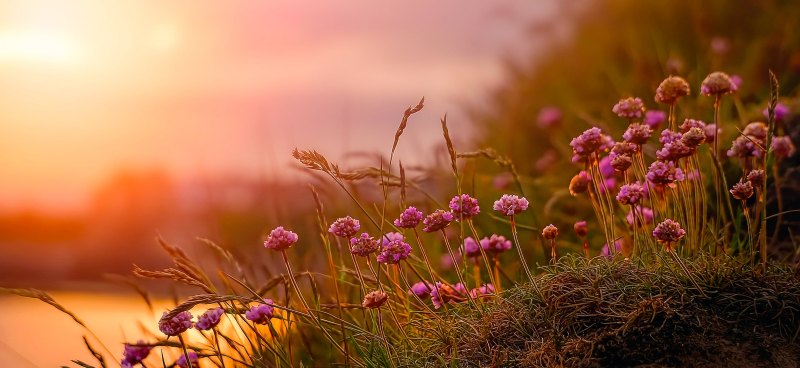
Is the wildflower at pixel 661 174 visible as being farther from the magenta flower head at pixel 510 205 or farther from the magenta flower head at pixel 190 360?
the magenta flower head at pixel 190 360

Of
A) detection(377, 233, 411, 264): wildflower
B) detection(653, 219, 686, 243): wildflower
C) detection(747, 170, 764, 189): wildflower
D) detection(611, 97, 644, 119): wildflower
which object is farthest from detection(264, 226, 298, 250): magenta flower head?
detection(747, 170, 764, 189): wildflower

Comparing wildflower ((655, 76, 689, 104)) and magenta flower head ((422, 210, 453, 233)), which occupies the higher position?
wildflower ((655, 76, 689, 104))

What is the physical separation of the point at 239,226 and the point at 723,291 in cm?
660

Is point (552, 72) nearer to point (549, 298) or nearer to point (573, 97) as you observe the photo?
point (573, 97)

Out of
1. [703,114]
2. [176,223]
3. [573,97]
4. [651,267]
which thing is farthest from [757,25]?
[176,223]

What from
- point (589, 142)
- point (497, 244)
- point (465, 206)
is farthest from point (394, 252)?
point (589, 142)

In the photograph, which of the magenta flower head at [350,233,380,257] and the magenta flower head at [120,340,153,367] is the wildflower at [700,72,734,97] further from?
the magenta flower head at [120,340,153,367]

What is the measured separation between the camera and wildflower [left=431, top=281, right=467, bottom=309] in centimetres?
225

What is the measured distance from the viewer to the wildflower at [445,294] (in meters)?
2.25

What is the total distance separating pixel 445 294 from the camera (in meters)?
2.33

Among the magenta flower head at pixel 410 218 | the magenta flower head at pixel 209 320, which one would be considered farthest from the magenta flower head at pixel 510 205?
the magenta flower head at pixel 209 320

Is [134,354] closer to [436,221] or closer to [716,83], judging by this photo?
[436,221]

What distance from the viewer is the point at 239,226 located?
8.15 meters

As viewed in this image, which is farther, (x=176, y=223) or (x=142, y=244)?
(x=142, y=244)
